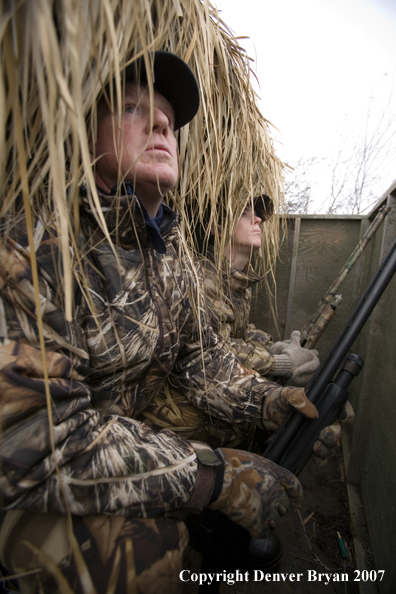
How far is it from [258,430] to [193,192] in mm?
1435

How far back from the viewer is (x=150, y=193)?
120cm

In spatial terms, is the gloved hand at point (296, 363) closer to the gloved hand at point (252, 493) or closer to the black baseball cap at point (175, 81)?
the gloved hand at point (252, 493)

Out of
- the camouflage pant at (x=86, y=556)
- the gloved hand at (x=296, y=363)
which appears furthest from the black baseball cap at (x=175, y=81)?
the gloved hand at (x=296, y=363)

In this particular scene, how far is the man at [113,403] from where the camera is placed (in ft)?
2.37

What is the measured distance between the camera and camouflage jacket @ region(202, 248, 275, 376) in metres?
2.04

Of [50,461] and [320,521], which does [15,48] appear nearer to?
[50,461]

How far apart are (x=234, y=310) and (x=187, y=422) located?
1.03 m

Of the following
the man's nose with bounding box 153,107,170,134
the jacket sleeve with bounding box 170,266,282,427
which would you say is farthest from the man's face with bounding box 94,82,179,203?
the jacket sleeve with bounding box 170,266,282,427

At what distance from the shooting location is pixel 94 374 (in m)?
1.06

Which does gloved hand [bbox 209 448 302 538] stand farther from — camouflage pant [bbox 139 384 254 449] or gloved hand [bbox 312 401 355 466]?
camouflage pant [bbox 139 384 254 449]

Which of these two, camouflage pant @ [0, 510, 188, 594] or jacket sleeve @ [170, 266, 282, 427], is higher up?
jacket sleeve @ [170, 266, 282, 427]

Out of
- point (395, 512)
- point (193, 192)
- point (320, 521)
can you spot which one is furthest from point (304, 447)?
point (193, 192)

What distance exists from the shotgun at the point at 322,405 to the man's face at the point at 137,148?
1024mm

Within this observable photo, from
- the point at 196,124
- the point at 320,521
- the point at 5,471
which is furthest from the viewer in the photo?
the point at 320,521
